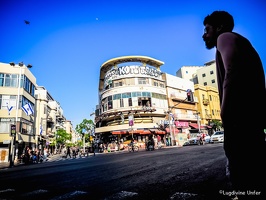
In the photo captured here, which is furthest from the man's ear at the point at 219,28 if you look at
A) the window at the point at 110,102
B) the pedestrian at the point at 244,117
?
the window at the point at 110,102

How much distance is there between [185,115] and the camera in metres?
45.8

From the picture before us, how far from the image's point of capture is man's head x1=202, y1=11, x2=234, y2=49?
64.3 inches

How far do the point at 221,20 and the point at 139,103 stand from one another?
1472 inches

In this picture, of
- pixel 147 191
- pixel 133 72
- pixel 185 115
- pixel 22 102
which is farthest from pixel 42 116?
pixel 147 191

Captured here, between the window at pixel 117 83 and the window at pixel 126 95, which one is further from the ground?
the window at pixel 117 83

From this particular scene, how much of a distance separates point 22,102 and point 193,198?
31632 millimetres

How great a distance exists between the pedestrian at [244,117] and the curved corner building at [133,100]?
34.3 meters

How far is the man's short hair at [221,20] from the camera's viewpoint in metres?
1.63

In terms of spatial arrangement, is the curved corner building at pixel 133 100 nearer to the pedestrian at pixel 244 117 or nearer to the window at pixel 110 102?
the window at pixel 110 102

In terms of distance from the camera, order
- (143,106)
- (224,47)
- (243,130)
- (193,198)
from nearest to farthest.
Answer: (243,130) < (224,47) < (193,198) < (143,106)

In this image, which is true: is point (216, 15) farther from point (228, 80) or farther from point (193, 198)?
point (193, 198)

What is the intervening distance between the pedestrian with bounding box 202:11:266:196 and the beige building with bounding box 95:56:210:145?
33901 millimetres

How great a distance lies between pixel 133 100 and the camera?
128ft

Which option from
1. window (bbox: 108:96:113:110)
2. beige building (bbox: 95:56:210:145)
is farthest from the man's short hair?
window (bbox: 108:96:113:110)
